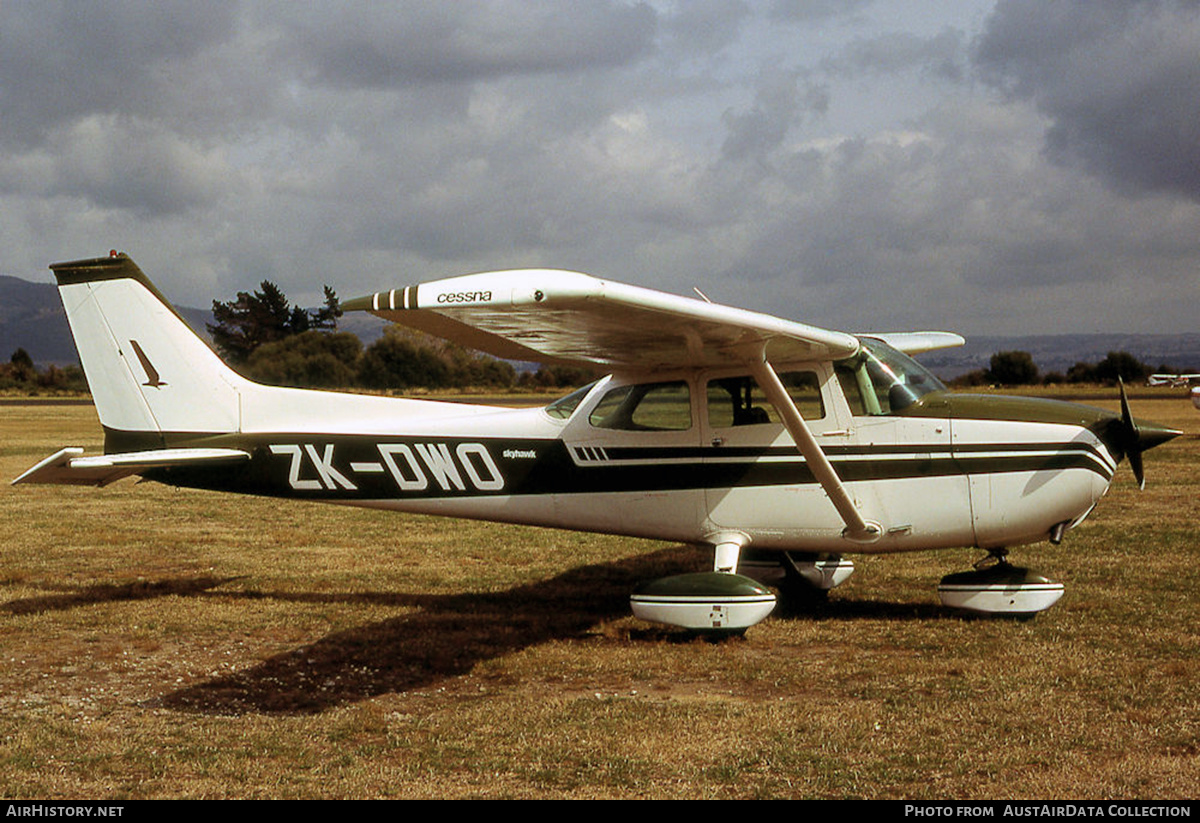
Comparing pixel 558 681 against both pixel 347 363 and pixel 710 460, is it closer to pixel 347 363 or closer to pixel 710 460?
pixel 710 460

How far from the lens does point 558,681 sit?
6.78 metres

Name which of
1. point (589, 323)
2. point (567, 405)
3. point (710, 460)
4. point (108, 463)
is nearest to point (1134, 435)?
point (710, 460)

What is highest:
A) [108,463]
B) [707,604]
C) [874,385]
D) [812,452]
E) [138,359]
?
[138,359]

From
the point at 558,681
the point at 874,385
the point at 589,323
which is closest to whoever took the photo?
the point at 589,323

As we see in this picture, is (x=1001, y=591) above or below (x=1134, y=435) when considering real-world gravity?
below

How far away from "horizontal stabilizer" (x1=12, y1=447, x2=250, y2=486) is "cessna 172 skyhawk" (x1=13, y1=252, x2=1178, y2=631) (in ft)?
0.07

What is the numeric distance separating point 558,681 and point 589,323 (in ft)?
7.76

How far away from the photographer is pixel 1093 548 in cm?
1098

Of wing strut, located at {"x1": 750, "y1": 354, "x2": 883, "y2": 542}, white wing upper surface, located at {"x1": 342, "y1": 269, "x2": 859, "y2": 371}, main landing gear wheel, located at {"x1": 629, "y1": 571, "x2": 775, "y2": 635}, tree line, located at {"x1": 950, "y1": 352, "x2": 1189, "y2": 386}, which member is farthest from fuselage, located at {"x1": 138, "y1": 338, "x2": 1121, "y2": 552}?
tree line, located at {"x1": 950, "y1": 352, "x2": 1189, "y2": 386}

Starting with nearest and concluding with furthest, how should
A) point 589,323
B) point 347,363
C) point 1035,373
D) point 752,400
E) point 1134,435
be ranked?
point 589,323 → point 1134,435 → point 752,400 → point 347,363 → point 1035,373

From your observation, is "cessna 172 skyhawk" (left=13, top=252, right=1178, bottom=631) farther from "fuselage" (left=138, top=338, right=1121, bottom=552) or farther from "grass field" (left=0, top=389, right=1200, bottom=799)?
"grass field" (left=0, top=389, right=1200, bottom=799)

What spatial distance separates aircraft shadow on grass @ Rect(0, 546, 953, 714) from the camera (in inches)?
260
